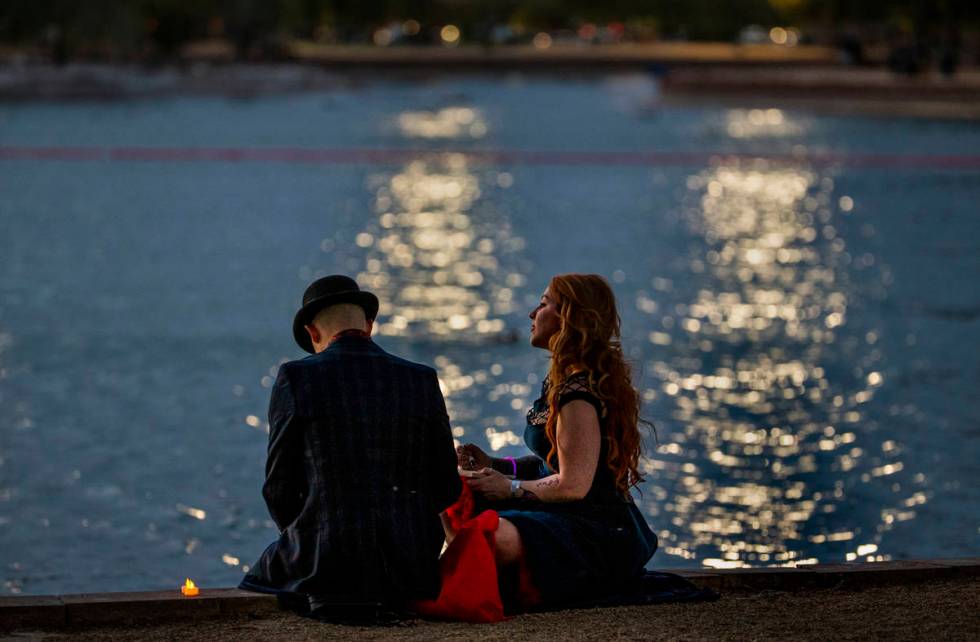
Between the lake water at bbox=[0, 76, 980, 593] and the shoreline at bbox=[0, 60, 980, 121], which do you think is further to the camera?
the shoreline at bbox=[0, 60, 980, 121]

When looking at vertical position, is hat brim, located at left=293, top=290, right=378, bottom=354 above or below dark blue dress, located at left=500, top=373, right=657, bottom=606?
above

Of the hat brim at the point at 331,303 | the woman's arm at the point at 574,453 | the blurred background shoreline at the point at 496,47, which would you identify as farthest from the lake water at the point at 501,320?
the blurred background shoreline at the point at 496,47

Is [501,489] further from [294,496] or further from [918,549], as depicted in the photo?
[918,549]

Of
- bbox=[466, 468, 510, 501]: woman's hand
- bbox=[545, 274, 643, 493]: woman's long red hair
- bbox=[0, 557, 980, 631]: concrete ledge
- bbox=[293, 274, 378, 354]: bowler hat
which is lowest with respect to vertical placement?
bbox=[0, 557, 980, 631]: concrete ledge

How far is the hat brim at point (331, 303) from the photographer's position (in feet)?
20.0

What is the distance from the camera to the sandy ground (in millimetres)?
6141

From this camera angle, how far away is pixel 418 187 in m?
→ 35.9

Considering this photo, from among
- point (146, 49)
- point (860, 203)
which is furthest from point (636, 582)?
point (146, 49)

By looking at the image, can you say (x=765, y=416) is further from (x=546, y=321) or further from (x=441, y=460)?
(x=441, y=460)

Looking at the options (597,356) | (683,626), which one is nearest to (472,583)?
(683,626)

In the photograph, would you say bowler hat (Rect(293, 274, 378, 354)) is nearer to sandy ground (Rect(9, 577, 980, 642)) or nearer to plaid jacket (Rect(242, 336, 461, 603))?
plaid jacket (Rect(242, 336, 461, 603))

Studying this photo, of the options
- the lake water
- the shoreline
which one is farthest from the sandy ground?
the shoreline

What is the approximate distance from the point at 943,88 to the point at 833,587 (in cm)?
5258

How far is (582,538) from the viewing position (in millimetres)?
6469
